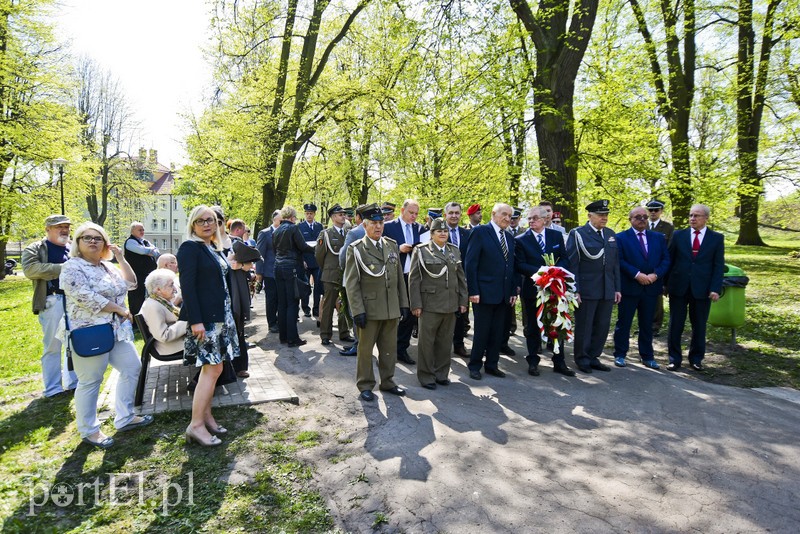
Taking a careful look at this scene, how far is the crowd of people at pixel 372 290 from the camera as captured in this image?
13.6 ft

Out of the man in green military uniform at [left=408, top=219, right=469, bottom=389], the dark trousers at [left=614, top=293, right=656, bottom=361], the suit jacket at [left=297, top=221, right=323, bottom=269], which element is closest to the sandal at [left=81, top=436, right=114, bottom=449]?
the man in green military uniform at [left=408, top=219, right=469, bottom=389]

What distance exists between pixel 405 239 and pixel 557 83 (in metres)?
4.99

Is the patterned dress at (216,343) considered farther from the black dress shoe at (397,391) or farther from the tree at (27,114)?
the tree at (27,114)

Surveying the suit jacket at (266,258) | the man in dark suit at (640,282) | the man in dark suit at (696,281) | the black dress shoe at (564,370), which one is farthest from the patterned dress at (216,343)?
the man in dark suit at (696,281)

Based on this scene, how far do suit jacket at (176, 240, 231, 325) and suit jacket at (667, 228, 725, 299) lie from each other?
20.5 ft

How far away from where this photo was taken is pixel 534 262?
6738 millimetres

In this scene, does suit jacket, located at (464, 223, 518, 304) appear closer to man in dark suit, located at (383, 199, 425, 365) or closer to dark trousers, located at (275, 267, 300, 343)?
man in dark suit, located at (383, 199, 425, 365)

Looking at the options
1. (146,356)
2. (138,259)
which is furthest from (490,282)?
(138,259)

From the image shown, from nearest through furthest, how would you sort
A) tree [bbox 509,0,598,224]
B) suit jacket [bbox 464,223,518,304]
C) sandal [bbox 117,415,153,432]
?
1. sandal [bbox 117,415,153,432]
2. suit jacket [bbox 464,223,518,304]
3. tree [bbox 509,0,598,224]

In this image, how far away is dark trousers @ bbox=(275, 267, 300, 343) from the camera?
7473mm

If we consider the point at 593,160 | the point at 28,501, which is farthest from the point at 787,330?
the point at 28,501

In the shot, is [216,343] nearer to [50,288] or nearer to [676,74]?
[50,288]

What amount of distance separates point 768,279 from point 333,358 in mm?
13730

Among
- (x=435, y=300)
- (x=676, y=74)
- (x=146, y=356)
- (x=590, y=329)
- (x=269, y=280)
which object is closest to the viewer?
(x=146, y=356)
